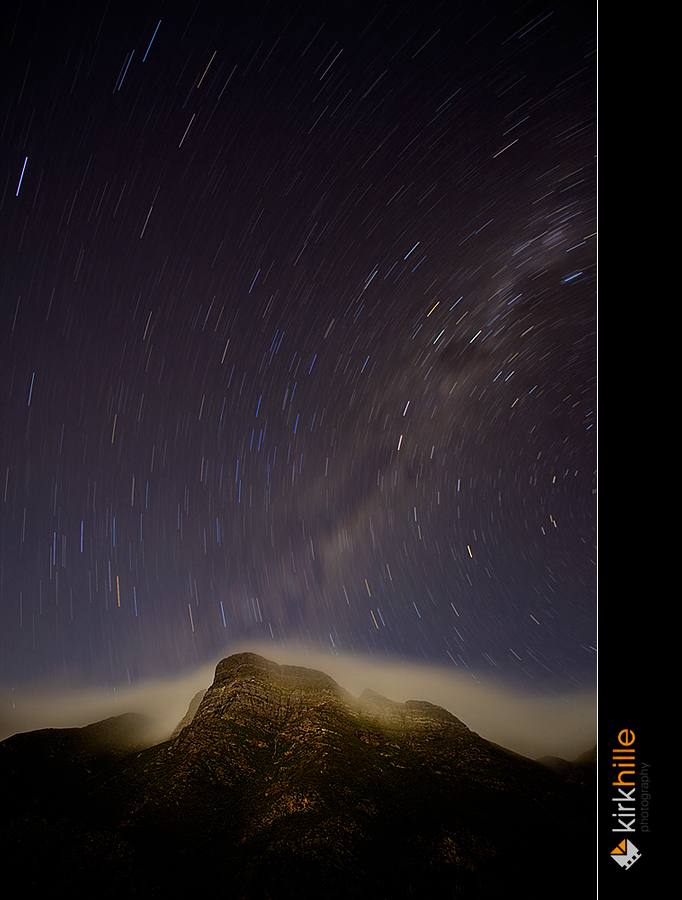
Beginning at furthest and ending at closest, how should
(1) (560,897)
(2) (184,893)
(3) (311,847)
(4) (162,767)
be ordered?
1. (4) (162,767)
2. (3) (311,847)
3. (2) (184,893)
4. (1) (560,897)

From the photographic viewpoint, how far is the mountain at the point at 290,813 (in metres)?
27.1

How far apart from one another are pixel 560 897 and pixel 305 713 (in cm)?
4684

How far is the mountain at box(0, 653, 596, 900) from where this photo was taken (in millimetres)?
27125

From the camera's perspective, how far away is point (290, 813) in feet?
117

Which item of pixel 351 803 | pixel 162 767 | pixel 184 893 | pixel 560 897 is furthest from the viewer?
pixel 162 767

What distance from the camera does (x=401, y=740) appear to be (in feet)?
188

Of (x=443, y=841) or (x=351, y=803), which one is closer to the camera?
(x=443, y=841)
